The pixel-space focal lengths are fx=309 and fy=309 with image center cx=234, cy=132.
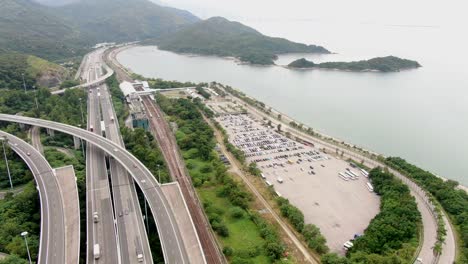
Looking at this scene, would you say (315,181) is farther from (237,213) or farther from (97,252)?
(97,252)

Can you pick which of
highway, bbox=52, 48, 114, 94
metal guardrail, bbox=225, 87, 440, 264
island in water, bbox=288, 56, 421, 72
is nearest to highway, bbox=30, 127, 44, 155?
highway, bbox=52, 48, 114, 94

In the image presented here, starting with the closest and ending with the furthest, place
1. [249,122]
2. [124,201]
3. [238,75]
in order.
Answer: [124,201]
[249,122]
[238,75]

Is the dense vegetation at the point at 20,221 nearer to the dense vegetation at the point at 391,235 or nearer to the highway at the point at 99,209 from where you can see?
the highway at the point at 99,209

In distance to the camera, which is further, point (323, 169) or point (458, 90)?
point (458, 90)

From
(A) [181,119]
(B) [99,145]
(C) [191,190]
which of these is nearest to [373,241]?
(C) [191,190]

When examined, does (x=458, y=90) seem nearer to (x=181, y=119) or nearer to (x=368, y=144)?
(x=368, y=144)

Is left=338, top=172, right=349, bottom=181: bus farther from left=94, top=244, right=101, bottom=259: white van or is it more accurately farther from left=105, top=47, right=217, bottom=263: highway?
left=94, top=244, right=101, bottom=259: white van
